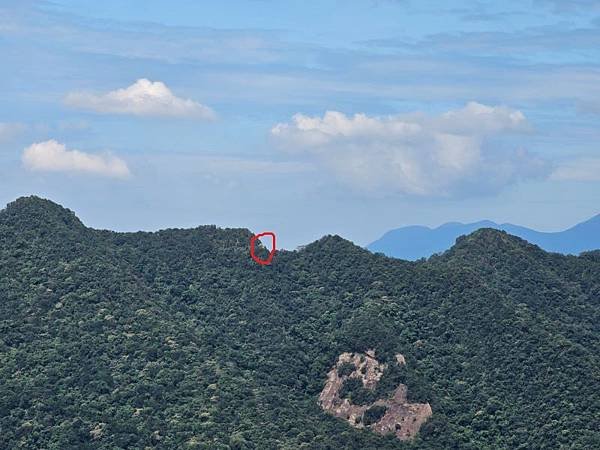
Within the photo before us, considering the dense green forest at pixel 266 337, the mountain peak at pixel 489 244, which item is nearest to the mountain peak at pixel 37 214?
the dense green forest at pixel 266 337

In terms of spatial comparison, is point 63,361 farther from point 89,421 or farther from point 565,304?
point 565,304

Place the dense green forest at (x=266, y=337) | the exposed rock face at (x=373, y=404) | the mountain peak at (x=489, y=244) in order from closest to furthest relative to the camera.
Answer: the dense green forest at (x=266, y=337) → the exposed rock face at (x=373, y=404) → the mountain peak at (x=489, y=244)

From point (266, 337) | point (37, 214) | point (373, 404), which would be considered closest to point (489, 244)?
point (266, 337)

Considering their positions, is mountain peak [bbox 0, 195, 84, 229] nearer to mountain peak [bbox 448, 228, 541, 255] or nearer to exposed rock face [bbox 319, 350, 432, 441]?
exposed rock face [bbox 319, 350, 432, 441]

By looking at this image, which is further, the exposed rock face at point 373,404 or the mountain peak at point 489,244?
the mountain peak at point 489,244

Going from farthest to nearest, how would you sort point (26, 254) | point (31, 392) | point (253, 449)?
1. point (26, 254)
2. point (31, 392)
3. point (253, 449)

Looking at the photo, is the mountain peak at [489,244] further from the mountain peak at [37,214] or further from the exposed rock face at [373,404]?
the mountain peak at [37,214]

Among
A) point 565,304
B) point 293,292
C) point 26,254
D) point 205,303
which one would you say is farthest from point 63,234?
point 565,304
